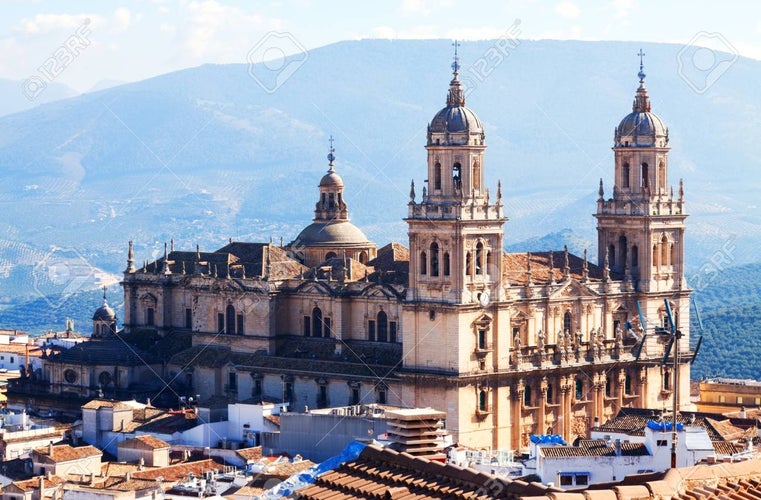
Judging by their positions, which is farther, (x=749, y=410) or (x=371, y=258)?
(x=371, y=258)

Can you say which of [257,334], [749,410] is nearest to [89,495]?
[257,334]

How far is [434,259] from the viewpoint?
72688mm

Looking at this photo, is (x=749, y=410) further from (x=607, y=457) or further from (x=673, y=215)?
(x=607, y=457)

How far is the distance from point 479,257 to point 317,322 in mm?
9473

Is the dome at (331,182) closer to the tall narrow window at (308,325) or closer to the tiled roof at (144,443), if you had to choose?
the tall narrow window at (308,325)

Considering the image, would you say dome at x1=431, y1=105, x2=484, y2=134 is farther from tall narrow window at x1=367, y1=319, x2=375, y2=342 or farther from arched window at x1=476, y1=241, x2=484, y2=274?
tall narrow window at x1=367, y1=319, x2=375, y2=342

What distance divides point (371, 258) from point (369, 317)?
8.58 metres

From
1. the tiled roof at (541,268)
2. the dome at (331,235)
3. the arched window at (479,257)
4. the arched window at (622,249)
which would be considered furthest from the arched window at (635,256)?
the dome at (331,235)

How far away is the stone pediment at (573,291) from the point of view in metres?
78.0

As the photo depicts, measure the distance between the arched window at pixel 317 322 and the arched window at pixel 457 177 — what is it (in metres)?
9.82

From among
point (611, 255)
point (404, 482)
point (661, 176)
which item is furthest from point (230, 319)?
point (404, 482)

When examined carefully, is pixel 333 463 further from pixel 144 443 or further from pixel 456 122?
pixel 456 122

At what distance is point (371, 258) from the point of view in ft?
282

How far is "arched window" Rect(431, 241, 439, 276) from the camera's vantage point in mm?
72500
